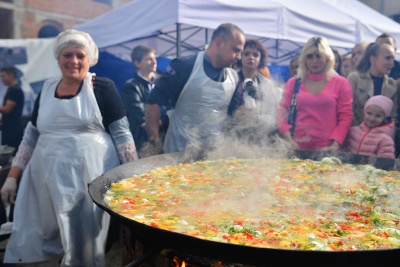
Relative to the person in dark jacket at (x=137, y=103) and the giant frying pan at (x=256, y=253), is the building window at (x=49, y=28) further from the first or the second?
the giant frying pan at (x=256, y=253)

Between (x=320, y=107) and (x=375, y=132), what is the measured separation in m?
0.69

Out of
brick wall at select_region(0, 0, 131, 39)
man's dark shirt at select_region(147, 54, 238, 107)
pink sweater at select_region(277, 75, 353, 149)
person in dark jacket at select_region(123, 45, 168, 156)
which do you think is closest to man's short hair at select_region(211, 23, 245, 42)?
man's dark shirt at select_region(147, 54, 238, 107)

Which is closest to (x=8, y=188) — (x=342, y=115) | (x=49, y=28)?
(x=342, y=115)

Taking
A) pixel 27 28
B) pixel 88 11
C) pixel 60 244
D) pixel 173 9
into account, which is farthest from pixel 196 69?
pixel 88 11

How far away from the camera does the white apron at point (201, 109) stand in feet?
14.3

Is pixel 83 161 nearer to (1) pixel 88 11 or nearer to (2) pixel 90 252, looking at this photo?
(2) pixel 90 252

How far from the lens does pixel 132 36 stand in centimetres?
705

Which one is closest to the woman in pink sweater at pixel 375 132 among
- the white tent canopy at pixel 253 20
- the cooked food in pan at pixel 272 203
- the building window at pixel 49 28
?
the cooked food in pan at pixel 272 203

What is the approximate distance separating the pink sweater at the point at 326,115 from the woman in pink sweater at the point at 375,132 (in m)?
0.18

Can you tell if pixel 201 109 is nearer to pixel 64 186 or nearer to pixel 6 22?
pixel 64 186

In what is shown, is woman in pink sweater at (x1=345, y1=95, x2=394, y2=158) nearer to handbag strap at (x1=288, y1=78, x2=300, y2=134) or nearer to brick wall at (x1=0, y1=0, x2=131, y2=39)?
handbag strap at (x1=288, y1=78, x2=300, y2=134)

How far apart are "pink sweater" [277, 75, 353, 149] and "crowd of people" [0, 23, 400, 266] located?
0.04 ft

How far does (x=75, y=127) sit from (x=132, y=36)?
379 cm

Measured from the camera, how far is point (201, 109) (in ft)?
14.4
